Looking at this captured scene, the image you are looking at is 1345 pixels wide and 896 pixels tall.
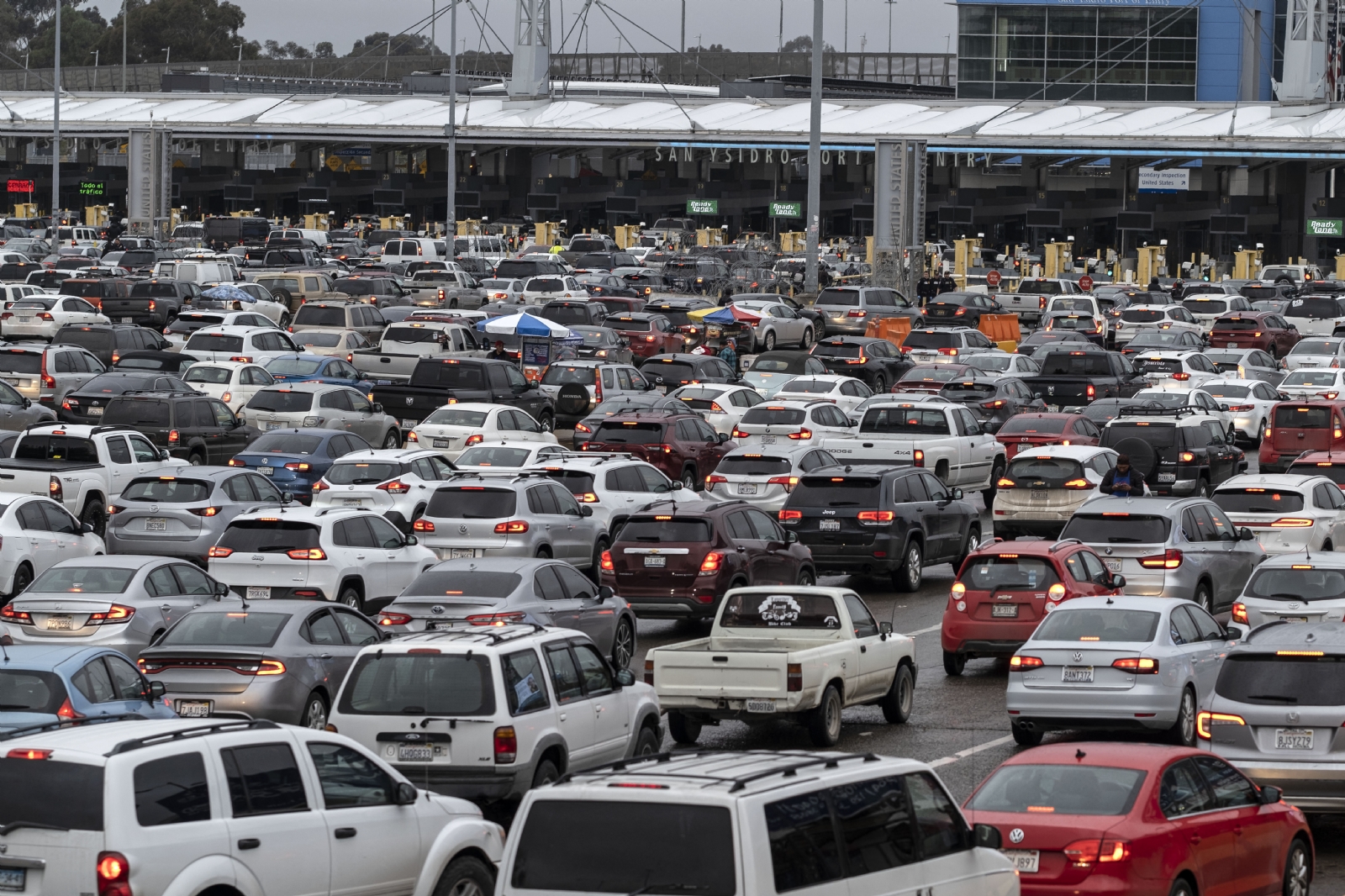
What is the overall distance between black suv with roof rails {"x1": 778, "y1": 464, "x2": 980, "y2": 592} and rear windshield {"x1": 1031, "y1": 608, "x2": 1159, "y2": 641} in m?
7.85

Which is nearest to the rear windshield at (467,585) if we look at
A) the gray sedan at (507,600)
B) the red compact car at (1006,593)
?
the gray sedan at (507,600)

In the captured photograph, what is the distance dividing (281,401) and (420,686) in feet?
71.9

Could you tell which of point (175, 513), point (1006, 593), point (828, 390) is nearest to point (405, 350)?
point (828, 390)

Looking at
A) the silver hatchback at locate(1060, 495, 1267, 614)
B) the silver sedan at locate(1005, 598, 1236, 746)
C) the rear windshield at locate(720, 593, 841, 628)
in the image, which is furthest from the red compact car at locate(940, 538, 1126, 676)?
the silver sedan at locate(1005, 598, 1236, 746)

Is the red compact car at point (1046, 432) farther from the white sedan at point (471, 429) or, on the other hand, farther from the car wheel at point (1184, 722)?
the car wheel at point (1184, 722)

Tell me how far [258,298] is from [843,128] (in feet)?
128

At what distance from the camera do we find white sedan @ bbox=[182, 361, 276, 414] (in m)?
37.0

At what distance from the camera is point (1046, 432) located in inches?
1328

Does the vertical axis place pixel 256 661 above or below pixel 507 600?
below

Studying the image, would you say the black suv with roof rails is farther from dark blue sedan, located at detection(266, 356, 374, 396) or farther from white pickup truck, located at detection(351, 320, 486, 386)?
white pickup truck, located at detection(351, 320, 486, 386)

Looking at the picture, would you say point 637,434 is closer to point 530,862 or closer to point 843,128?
point 530,862

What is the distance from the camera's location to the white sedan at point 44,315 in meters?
45.2

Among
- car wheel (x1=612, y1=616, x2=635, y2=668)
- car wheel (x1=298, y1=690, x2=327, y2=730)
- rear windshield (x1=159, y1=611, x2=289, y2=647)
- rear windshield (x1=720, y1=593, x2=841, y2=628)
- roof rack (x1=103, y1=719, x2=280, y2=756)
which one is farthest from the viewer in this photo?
car wheel (x1=612, y1=616, x2=635, y2=668)

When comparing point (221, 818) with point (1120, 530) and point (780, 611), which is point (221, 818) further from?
point (1120, 530)
